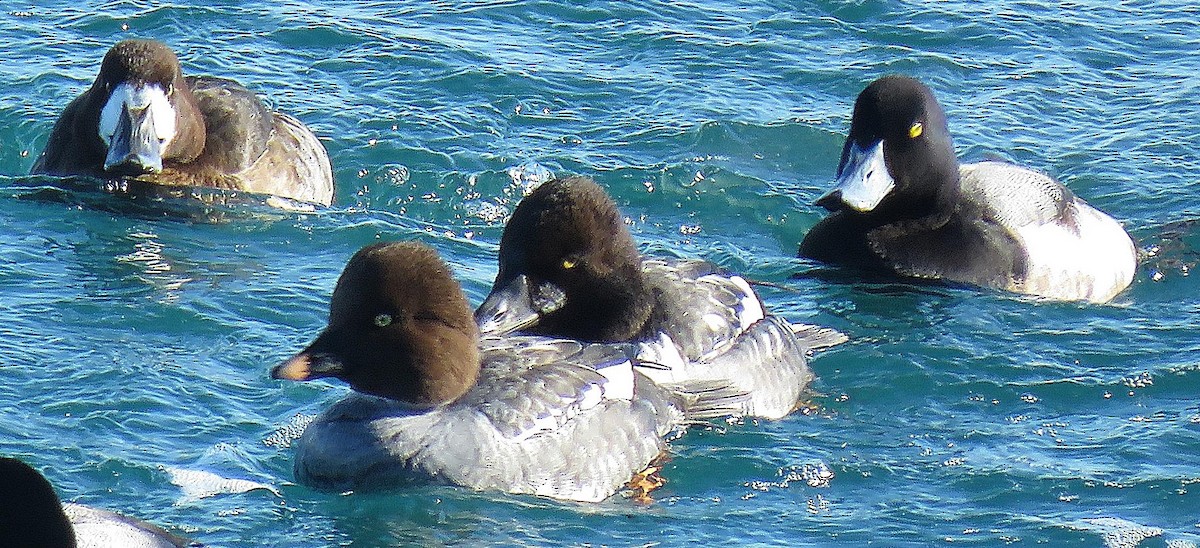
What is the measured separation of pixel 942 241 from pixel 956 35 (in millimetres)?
4630

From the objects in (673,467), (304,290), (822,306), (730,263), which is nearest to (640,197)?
(730,263)

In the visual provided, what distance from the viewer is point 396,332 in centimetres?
887

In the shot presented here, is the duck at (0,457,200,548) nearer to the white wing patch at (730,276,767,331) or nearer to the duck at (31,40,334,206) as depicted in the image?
the white wing patch at (730,276,767,331)

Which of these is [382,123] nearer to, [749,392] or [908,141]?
[908,141]

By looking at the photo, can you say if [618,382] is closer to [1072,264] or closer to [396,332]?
[396,332]

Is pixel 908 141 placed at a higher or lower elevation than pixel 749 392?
higher

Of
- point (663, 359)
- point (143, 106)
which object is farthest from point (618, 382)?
point (143, 106)

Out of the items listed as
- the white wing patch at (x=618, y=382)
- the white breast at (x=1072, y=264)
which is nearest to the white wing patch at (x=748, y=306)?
the white wing patch at (x=618, y=382)

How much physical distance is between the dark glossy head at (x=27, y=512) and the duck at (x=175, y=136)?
18.7 ft

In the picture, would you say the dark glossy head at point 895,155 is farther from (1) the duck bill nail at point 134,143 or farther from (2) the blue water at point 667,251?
(1) the duck bill nail at point 134,143

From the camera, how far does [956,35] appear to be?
16.5m

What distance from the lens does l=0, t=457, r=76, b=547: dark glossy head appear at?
6953 millimetres

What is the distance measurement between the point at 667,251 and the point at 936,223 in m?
1.68

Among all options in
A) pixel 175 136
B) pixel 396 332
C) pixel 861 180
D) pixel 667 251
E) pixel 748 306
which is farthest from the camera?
pixel 667 251
